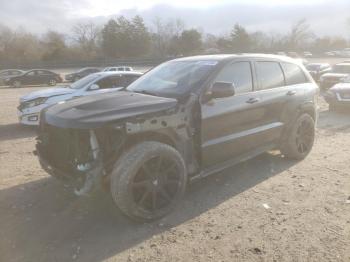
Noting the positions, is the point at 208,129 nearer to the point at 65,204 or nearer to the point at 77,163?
the point at 77,163

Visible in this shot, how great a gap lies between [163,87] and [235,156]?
4.64 feet

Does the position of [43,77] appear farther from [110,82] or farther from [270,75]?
[270,75]

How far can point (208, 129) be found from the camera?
4.61 m

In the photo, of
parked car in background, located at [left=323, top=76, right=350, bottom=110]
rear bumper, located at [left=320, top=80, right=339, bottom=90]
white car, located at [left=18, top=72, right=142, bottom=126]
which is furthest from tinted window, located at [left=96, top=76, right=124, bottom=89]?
rear bumper, located at [left=320, top=80, right=339, bottom=90]

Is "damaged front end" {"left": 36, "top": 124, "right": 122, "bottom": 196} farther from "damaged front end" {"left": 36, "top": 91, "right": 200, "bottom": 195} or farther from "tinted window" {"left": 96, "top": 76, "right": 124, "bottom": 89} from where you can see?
"tinted window" {"left": 96, "top": 76, "right": 124, "bottom": 89}

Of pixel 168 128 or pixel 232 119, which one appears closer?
Answer: pixel 168 128

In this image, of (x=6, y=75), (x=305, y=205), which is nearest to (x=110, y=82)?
(x=305, y=205)

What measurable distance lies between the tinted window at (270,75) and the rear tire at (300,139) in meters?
0.80

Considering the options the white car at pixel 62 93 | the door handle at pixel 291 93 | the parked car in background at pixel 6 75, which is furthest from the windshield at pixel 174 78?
the parked car in background at pixel 6 75

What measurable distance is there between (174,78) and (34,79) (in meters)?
25.1

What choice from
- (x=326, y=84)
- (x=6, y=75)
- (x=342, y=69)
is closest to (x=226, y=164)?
(x=326, y=84)

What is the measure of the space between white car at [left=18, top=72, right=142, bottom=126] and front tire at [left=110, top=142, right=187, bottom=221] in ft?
14.5

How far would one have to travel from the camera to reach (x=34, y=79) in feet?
90.4

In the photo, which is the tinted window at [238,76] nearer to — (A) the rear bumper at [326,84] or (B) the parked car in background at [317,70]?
(A) the rear bumper at [326,84]
